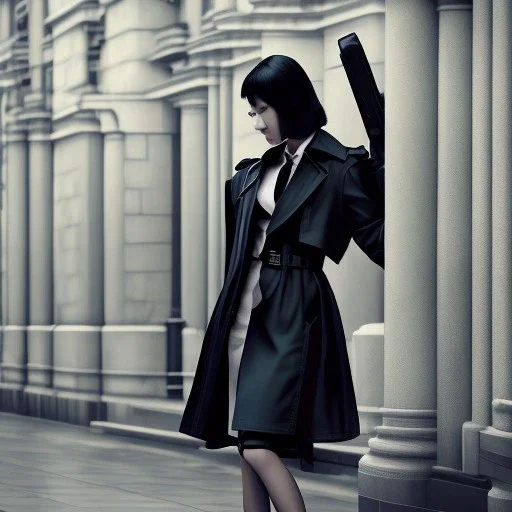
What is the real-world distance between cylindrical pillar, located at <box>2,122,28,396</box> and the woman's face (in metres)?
10.7

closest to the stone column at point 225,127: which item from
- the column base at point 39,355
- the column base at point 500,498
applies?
the column base at point 39,355

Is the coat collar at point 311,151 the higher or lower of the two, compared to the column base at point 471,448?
higher

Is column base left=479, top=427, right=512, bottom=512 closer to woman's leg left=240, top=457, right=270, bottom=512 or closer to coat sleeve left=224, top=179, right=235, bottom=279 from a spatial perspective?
woman's leg left=240, top=457, right=270, bottom=512

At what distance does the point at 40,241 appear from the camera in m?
15.2

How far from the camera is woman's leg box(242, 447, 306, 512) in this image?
4988 mm

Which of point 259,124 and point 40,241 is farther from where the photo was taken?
point 40,241

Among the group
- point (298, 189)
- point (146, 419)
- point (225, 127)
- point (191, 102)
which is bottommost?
point (146, 419)

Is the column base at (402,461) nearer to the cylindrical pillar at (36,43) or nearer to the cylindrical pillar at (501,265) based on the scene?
the cylindrical pillar at (501,265)

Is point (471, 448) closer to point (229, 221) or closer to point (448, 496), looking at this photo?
point (448, 496)

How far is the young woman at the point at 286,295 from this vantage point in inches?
200

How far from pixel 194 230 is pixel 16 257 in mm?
3910

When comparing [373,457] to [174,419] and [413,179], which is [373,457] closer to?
[413,179]

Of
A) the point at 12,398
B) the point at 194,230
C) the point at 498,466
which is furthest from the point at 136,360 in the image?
the point at 498,466

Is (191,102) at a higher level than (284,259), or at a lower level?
higher
